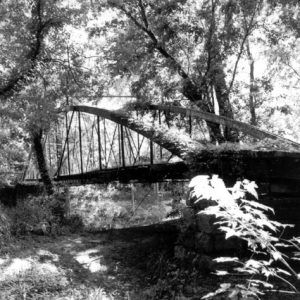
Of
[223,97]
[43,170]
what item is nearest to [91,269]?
[223,97]

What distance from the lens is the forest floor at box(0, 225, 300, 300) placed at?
6.17m

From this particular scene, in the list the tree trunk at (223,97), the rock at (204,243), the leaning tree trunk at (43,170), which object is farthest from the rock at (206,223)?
the leaning tree trunk at (43,170)

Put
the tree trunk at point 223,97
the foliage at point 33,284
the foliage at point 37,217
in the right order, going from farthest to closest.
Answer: the tree trunk at point 223,97 < the foliage at point 37,217 < the foliage at point 33,284

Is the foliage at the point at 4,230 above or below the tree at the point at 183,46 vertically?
below

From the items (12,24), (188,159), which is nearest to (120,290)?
(188,159)

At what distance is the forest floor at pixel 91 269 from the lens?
617cm

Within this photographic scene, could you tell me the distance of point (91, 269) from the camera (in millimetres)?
7691

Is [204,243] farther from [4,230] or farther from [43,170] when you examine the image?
[43,170]

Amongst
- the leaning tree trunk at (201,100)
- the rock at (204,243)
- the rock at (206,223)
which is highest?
the leaning tree trunk at (201,100)

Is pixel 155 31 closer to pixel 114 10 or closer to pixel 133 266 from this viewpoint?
pixel 114 10

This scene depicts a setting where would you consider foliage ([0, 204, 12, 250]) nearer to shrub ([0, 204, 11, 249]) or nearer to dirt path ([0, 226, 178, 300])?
shrub ([0, 204, 11, 249])

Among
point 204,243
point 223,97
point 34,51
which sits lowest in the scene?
point 204,243

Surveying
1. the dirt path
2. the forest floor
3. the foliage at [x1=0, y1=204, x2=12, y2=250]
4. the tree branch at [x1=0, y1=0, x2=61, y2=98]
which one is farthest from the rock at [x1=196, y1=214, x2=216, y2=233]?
the tree branch at [x1=0, y1=0, x2=61, y2=98]

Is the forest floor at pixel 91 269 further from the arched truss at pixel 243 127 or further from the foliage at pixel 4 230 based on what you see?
the arched truss at pixel 243 127
